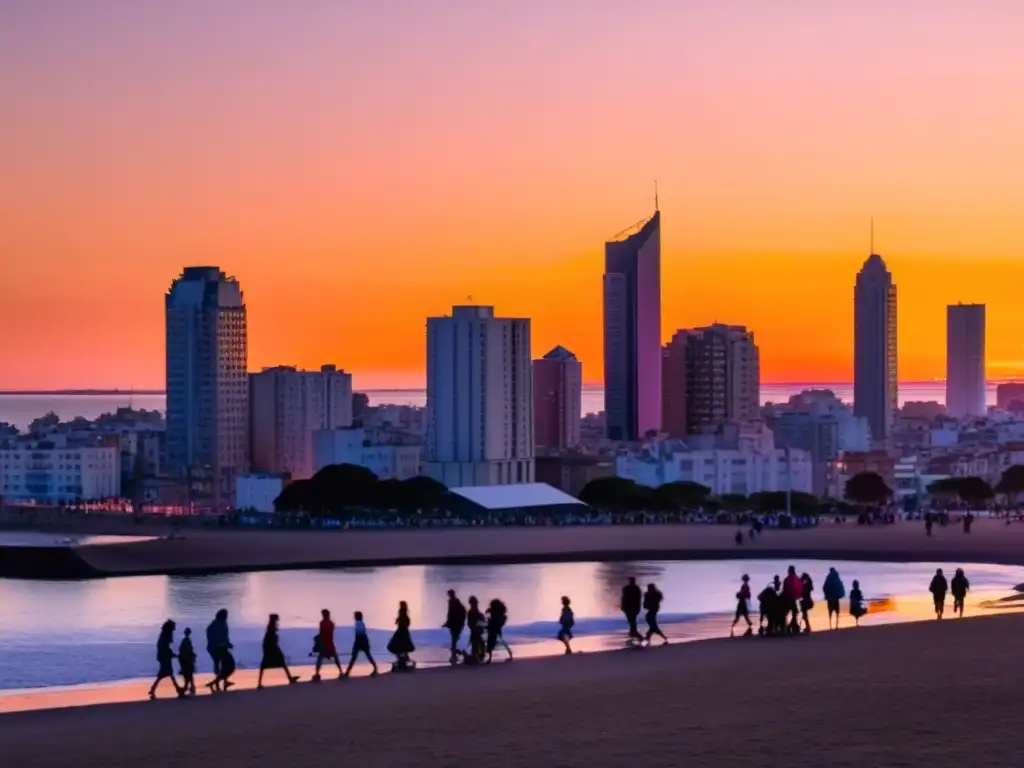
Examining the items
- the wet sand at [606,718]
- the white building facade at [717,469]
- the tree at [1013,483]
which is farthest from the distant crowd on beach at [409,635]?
the white building facade at [717,469]

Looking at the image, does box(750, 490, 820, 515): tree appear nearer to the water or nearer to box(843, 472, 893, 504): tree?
box(843, 472, 893, 504): tree

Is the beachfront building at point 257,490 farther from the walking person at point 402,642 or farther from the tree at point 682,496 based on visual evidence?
the walking person at point 402,642

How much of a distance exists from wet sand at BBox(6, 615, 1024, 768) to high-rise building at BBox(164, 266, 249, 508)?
157096 millimetres

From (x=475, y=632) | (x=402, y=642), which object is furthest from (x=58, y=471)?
(x=402, y=642)

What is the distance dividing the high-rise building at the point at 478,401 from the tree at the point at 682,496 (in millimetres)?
37344

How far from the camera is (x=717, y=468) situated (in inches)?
5531

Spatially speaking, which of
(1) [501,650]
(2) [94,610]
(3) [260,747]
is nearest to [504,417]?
(2) [94,610]

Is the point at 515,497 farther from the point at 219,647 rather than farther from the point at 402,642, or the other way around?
the point at 219,647

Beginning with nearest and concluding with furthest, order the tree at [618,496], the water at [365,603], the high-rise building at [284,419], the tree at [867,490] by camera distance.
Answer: the water at [365,603], the tree at [618,496], the tree at [867,490], the high-rise building at [284,419]

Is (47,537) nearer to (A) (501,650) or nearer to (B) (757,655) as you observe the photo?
(A) (501,650)

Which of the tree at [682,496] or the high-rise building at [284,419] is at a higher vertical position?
the high-rise building at [284,419]

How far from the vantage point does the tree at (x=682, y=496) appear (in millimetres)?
96688

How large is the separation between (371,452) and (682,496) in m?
59.4

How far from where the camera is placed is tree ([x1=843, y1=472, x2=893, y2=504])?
112 metres
